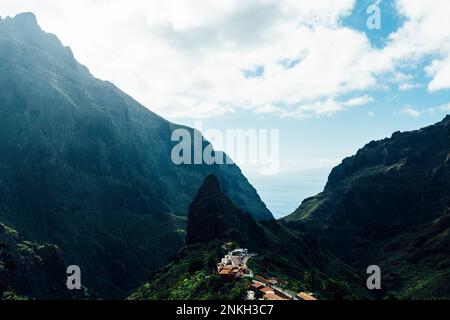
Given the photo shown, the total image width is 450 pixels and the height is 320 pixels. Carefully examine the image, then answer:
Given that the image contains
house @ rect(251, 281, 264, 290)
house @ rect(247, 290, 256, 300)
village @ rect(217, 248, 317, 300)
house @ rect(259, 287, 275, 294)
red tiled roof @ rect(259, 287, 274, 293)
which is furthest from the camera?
house @ rect(251, 281, 264, 290)

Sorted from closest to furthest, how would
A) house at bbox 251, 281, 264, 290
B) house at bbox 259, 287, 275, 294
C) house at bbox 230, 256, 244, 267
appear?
1. house at bbox 259, 287, 275, 294
2. house at bbox 251, 281, 264, 290
3. house at bbox 230, 256, 244, 267

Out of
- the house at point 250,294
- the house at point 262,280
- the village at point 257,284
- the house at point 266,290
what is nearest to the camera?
the house at point 250,294

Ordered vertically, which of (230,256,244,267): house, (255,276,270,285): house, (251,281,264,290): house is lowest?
(255,276,270,285): house

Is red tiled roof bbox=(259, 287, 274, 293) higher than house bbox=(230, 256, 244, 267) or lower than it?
lower

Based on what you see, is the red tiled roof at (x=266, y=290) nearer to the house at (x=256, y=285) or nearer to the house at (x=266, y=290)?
the house at (x=266, y=290)

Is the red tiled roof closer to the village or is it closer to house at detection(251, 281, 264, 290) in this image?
the village

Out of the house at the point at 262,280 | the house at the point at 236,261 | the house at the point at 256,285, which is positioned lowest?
the house at the point at 262,280

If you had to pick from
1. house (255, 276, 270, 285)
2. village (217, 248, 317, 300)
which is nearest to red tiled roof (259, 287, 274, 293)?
village (217, 248, 317, 300)

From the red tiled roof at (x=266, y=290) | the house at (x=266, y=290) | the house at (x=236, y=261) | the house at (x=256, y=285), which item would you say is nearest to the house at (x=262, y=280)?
the house at (x=256, y=285)
